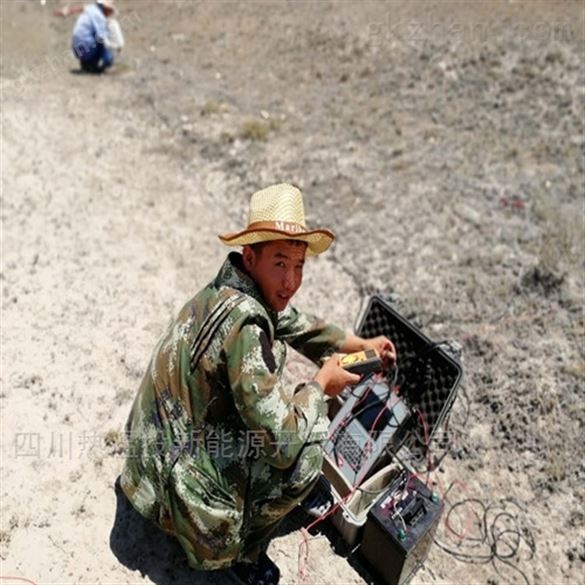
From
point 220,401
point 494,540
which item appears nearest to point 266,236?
point 220,401

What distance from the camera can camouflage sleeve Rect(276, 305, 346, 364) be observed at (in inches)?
123

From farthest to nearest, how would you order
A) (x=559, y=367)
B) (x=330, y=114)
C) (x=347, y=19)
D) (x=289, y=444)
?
(x=347, y=19), (x=330, y=114), (x=559, y=367), (x=289, y=444)

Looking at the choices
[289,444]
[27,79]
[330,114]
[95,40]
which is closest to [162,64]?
[95,40]

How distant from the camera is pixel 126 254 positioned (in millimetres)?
5375

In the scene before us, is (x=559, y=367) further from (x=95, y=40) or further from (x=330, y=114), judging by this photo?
(x=95, y=40)

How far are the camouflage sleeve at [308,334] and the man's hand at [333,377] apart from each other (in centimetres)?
30

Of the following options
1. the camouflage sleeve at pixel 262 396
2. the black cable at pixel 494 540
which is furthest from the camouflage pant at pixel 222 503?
the black cable at pixel 494 540

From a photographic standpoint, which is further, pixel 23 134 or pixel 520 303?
pixel 23 134

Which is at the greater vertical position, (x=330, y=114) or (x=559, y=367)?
(x=330, y=114)

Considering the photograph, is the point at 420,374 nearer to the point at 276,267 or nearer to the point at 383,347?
the point at 383,347

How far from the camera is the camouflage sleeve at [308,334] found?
123 inches

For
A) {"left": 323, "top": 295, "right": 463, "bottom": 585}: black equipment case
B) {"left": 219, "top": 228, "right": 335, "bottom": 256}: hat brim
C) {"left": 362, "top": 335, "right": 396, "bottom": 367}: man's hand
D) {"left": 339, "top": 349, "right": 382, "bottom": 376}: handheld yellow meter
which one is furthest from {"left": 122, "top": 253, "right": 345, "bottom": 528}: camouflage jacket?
{"left": 323, "top": 295, "right": 463, "bottom": 585}: black equipment case

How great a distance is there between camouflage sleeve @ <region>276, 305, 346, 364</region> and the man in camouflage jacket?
259 millimetres

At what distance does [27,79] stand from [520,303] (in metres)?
7.24
